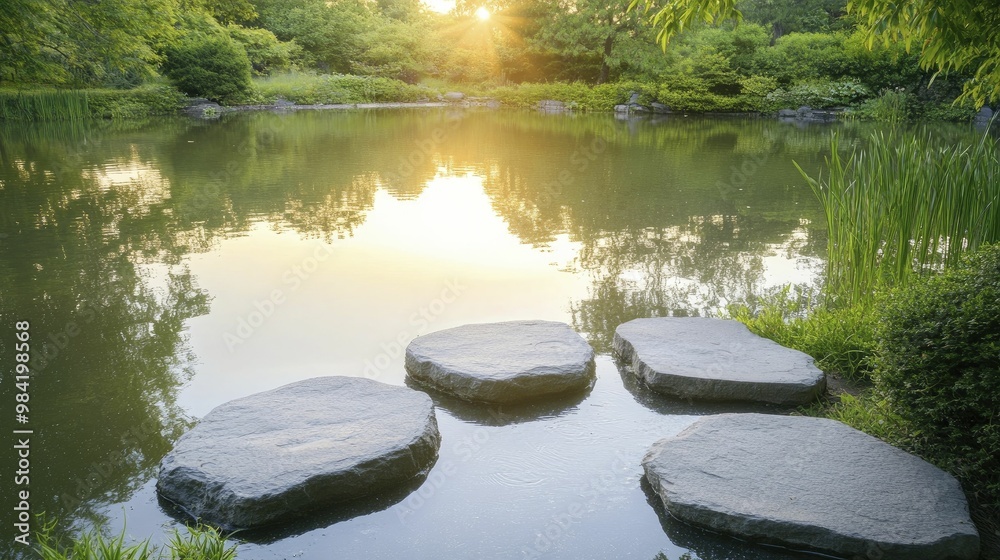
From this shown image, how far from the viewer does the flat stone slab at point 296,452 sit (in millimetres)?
2580

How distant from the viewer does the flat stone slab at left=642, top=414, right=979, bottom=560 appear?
7.77ft

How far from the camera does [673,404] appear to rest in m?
3.65

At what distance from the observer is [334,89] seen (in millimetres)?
28719

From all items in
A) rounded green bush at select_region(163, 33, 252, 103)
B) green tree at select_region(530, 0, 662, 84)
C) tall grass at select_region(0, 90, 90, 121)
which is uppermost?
green tree at select_region(530, 0, 662, 84)

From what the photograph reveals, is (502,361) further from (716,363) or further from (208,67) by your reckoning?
(208,67)

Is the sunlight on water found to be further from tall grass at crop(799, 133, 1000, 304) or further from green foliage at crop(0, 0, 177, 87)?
green foliage at crop(0, 0, 177, 87)

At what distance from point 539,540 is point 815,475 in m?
1.08

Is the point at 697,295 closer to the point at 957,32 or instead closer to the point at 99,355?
Answer: the point at 957,32

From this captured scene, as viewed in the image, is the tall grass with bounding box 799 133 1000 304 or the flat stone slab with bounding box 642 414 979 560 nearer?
the flat stone slab with bounding box 642 414 979 560

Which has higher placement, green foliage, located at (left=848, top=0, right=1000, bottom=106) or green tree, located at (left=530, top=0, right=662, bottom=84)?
green tree, located at (left=530, top=0, right=662, bottom=84)

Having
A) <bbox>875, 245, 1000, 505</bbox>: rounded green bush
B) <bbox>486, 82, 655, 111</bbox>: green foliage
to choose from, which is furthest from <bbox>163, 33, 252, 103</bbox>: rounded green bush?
<bbox>875, 245, 1000, 505</bbox>: rounded green bush

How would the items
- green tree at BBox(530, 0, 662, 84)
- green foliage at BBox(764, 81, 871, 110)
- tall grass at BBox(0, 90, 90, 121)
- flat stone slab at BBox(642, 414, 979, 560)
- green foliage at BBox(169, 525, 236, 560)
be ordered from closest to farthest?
green foliage at BBox(169, 525, 236, 560) → flat stone slab at BBox(642, 414, 979, 560) → tall grass at BBox(0, 90, 90, 121) → green foliage at BBox(764, 81, 871, 110) → green tree at BBox(530, 0, 662, 84)

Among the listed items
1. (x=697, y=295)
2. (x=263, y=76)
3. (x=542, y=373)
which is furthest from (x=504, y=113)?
(x=542, y=373)

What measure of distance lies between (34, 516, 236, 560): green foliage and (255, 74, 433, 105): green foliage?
84.7 feet
